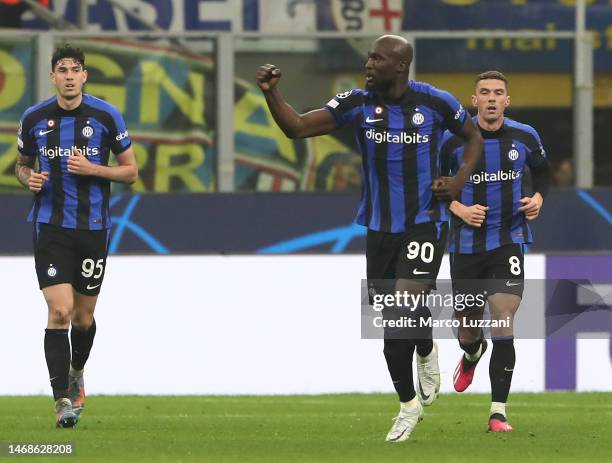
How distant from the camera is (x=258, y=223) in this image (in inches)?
644

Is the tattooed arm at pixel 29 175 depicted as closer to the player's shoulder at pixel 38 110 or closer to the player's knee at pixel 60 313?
the player's shoulder at pixel 38 110

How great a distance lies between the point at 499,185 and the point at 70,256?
254 cm

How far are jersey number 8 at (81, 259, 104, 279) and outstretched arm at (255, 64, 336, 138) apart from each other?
1.70m

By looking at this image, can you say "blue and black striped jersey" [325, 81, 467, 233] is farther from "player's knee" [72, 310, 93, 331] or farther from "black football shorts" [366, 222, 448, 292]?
"player's knee" [72, 310, 93, 331]

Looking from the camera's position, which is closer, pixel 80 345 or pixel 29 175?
pixel 29 175

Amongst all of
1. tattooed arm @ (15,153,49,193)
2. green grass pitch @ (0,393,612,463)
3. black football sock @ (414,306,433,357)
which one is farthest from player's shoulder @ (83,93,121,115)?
black football sock @ (414,306,433,357)

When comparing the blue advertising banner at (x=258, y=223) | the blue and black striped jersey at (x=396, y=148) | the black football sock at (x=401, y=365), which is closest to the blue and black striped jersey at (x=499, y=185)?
the blue and black striped jersey at (x=396, y=148)

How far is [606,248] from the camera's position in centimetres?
1642

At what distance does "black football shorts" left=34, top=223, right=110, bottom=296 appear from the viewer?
10250 mm

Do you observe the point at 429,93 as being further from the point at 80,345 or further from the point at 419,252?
the point at 80,345

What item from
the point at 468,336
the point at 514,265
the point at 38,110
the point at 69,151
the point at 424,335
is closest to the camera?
the point at 424,335

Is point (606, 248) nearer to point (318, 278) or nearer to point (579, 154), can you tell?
point (579, 154)

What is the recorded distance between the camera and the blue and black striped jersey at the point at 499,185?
1073 cm

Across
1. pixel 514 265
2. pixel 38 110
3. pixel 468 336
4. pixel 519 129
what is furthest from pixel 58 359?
pixel 519 129
